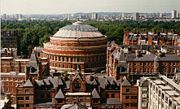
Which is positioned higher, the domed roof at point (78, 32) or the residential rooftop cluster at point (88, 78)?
the domed roof at point (78, 32)

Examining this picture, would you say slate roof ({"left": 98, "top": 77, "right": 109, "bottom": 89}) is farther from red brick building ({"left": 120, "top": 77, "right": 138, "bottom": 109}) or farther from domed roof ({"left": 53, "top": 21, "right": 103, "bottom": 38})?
domed roof ({"left": 53, "top": 21, "right": 103, "bottom": 38})

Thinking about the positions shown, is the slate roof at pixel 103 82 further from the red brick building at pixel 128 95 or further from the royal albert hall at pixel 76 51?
the royal albert hall at pixel 76 51

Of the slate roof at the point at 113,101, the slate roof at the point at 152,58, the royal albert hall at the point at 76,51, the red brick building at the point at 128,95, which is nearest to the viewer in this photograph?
the red brick building at the point at 128,95

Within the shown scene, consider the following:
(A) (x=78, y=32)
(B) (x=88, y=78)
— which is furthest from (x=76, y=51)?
(B) (x=88, y=78)

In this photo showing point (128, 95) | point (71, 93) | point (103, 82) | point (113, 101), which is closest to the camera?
point (71, 93)

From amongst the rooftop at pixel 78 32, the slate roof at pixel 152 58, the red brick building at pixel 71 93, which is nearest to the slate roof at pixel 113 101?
the red brick building at pixel 71 93

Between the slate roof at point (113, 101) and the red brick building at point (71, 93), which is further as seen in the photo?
the slate roof at point (113, 101)

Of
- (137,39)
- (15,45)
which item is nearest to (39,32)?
(15,45)

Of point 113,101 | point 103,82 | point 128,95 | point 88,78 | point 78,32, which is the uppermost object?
point 78,32

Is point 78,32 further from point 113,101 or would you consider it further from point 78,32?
point 113,101

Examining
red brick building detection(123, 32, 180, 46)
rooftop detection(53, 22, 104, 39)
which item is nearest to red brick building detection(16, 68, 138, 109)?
rooftop detection(53, 22, 104, 39)
